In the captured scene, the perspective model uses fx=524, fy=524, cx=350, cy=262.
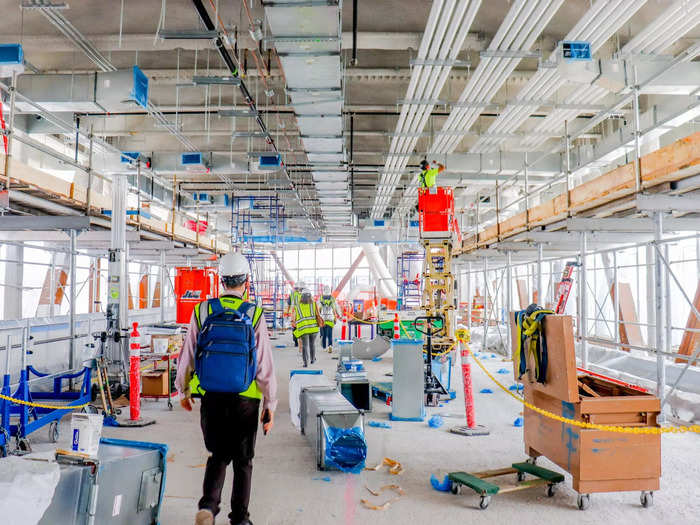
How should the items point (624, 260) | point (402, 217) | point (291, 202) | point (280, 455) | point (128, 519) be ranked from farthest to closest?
point (402, 217), point (291, 202), point (624, 260), point (280, 455), point (128, 519)

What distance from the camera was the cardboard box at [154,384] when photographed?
8.57 meters

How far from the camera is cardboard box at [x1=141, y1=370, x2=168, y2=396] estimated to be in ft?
28.1

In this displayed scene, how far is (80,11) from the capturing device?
817 cm

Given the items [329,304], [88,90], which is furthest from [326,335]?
[88,90]

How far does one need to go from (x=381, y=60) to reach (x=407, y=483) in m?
7.88

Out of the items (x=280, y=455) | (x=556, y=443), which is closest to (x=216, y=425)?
(x=280, y=455)

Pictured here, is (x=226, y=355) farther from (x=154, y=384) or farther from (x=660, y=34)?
(x=660, y=34)

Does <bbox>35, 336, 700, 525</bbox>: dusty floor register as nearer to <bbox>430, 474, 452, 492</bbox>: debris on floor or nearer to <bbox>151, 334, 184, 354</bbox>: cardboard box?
<bbox>430, 474, 452, 492</bbox>: debris on floor

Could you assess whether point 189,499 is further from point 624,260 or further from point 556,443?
point 624,260

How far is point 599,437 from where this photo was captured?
4383 mm

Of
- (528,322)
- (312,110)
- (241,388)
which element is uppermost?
(312,110)

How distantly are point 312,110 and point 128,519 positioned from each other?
7266mm

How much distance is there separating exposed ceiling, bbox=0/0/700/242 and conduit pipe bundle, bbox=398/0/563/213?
0.03 m

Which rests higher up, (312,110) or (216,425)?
(312,110)
